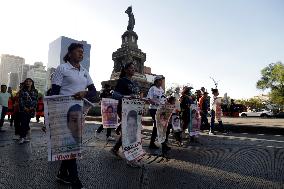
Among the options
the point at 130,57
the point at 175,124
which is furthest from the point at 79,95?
the point at 130,57

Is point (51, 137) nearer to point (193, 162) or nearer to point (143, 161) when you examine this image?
point (143, 161)

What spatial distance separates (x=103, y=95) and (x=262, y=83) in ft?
266

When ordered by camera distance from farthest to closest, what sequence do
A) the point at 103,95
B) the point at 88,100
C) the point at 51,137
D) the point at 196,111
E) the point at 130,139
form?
the point at 103,95
the point at 196,111
the point at 130,139
the point at 88,100
the point at 51,137

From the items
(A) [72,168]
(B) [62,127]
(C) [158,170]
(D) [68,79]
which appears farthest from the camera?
(C) [158,170]

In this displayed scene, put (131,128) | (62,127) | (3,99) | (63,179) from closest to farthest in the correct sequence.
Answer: (62,127), (63,179), (131,128), (3,99)

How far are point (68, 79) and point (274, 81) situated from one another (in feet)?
286

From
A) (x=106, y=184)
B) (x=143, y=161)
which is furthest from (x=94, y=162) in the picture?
(x=106, y=184)

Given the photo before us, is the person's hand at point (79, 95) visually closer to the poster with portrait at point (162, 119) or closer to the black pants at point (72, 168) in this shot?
the black pants at point (72, 168)

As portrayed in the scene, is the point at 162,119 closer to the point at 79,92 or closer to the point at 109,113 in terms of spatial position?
the point at 79,92

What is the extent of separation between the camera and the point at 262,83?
86812mm

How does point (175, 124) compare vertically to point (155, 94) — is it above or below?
below

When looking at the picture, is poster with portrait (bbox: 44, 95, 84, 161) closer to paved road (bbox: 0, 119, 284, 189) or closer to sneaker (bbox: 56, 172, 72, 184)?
sneaker (bbox: 56, 172, 72, 184)

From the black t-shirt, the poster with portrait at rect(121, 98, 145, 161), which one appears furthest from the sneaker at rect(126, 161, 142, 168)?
the black t-shirt

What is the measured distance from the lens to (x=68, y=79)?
180 inches
